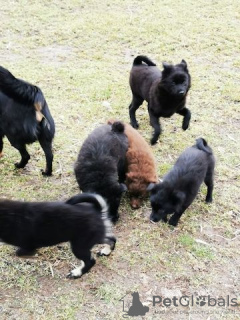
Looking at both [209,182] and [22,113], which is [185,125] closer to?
[209,182]

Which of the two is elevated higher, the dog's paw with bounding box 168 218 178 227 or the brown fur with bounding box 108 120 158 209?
the brown fur with bounding box 108 120 158 209

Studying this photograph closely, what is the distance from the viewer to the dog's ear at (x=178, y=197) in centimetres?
438

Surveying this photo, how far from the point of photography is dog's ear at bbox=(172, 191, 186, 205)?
4.38 metres

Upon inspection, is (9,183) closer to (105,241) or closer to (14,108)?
(14,108)

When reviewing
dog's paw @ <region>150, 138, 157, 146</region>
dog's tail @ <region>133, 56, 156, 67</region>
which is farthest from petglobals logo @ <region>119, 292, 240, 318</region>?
dog's tail @ <region>133, 56, 156, 67</region>

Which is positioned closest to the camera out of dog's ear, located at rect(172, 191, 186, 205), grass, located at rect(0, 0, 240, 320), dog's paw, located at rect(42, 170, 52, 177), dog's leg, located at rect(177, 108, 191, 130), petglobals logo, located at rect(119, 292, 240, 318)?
petglobals logo, located at rect(119, 292, 240, 318)

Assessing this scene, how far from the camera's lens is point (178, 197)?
4383 millimetres

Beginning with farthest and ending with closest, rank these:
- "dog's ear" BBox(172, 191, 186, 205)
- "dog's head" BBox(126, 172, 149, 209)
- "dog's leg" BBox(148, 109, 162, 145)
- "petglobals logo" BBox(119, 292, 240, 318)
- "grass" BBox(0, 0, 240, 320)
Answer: "dog's leg" BBox(148, 109, 162, 145), "dog's head" BBox(126, 172, 149, 209), "dog's ear" BBox(172, 191, 186, 205), "grass" BBox(0, 0, 240, 320), "petglobals logo" BBox(119, 292, 240, 318)

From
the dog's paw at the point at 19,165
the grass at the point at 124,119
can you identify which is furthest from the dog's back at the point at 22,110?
the grass at the point at 124,119

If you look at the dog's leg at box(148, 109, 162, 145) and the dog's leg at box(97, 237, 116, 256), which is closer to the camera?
the dog's leg at box(97, 237, 116, 256)

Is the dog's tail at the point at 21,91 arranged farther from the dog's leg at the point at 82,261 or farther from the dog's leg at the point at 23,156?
the dog's leg at the point at 82,261

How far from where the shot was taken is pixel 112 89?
7.44 m

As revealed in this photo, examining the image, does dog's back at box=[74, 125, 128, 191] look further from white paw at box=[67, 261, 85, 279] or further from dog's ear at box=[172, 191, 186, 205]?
white paw at box=[67, 261, 85, 279]

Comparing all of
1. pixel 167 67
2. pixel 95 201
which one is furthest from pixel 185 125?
pixel 95 201
